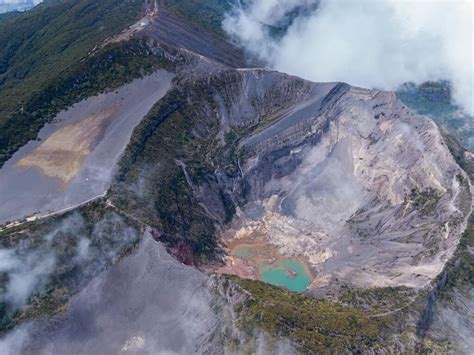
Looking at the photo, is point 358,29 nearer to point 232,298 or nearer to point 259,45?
point 259,45

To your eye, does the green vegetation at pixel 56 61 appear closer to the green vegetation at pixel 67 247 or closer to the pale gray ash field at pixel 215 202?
the pale gray ash field at pixel 215 202

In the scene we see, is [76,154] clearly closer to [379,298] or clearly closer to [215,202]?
[215,202]

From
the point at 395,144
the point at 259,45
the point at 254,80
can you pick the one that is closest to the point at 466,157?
the point at 395,144

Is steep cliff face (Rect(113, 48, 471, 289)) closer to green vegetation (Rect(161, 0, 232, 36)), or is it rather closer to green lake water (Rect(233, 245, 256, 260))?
green lake water (Rect(233, 245, 256, 260))

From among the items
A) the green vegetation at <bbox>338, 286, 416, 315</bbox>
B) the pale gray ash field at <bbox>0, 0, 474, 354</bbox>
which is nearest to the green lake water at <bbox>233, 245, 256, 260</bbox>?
the pale gray ash field at <bbox>0, 0, 474, 354</bbox>

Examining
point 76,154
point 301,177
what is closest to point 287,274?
point 301,177

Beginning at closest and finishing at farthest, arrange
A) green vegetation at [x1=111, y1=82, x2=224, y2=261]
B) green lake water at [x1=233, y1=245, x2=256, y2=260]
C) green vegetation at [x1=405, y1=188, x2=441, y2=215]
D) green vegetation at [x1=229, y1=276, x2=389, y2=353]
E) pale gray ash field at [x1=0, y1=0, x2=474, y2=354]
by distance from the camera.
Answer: green vegetation at [x1=229, y1=276, x2=389, y2=353] → pale gray ash field at [x1=0, y1=0, x2=474, y2=354] → green vegetation at [x1=111, y1=82, x2=224, y2=261] → green vegetation at [x1=405, y1=188, x2=441, y2=215] → green lake water at [x1=233, y1=245, x2=256, y2=260]
